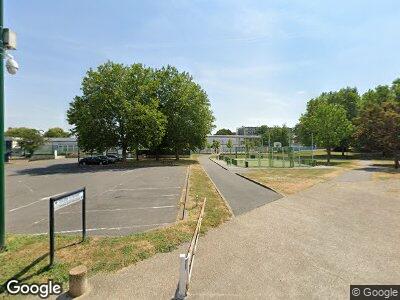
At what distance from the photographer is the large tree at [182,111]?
51.0 meters

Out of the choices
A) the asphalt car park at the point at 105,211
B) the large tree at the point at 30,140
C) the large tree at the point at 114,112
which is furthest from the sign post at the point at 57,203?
the large tree at the point at 30,140

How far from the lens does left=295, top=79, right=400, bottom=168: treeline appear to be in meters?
37.6

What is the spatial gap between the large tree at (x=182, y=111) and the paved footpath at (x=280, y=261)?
39.7 meters

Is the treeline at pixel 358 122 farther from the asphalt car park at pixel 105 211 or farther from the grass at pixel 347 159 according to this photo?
the asphalt car park at pixel 105 211

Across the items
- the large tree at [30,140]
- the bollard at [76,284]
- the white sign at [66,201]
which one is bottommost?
the bollard at [76,284]

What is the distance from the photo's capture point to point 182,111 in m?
51.2

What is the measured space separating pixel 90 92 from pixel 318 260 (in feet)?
139

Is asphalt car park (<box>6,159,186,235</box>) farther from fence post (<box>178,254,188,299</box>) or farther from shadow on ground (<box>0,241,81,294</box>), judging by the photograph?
fence post (<box>178,254,188,299</box>)

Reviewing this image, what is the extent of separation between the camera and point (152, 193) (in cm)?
1745

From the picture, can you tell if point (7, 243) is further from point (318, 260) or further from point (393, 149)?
point (393, 149)

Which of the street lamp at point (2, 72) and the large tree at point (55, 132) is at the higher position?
the large tree at point (55, 132)

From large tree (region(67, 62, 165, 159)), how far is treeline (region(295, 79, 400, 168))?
27.3 m

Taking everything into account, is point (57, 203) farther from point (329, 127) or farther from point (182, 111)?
point (329, 127)

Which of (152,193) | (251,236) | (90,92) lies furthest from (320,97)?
(251,236)
